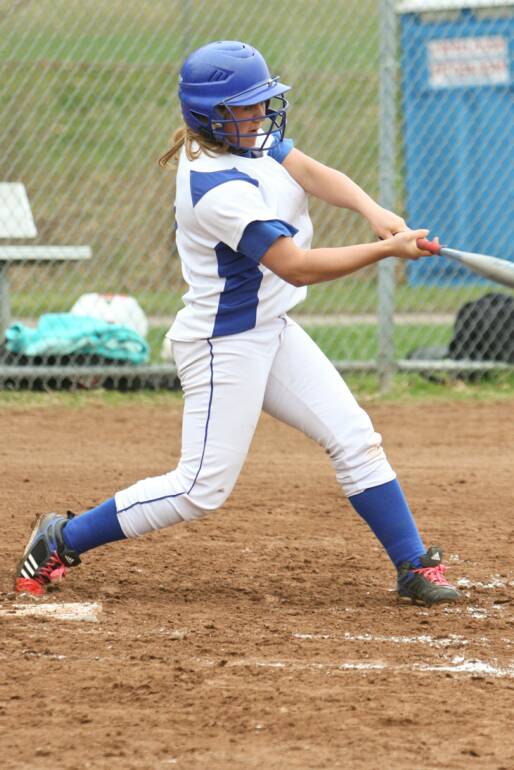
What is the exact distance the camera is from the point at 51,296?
10.5 meters

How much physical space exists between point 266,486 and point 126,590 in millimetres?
1587

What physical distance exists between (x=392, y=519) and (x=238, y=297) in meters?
0.84

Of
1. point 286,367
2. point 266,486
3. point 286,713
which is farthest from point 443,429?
point 286,713

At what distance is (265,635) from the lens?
364 centimetres

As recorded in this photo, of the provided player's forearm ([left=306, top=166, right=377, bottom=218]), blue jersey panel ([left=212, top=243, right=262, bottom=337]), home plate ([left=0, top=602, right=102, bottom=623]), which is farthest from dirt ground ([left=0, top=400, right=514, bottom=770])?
player's forearm ([left=306, top=166, right=377, bottom=218])

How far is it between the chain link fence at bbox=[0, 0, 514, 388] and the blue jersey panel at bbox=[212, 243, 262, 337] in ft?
12.6

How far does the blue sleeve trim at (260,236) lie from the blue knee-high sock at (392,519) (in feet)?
2.86

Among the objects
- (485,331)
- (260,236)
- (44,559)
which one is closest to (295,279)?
(260,236)

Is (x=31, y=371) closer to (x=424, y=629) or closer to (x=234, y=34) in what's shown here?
(x=424, y=629)

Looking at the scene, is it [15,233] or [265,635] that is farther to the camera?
[15,233]

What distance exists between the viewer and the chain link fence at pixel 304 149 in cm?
793

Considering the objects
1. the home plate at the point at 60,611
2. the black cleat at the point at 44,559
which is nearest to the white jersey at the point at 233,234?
the black cleat at the point at 44,559

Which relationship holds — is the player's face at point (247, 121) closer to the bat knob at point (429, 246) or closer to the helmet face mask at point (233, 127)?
the helmet face mask at point (233, 127)

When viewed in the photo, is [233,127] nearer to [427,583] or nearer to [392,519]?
[392,519]
